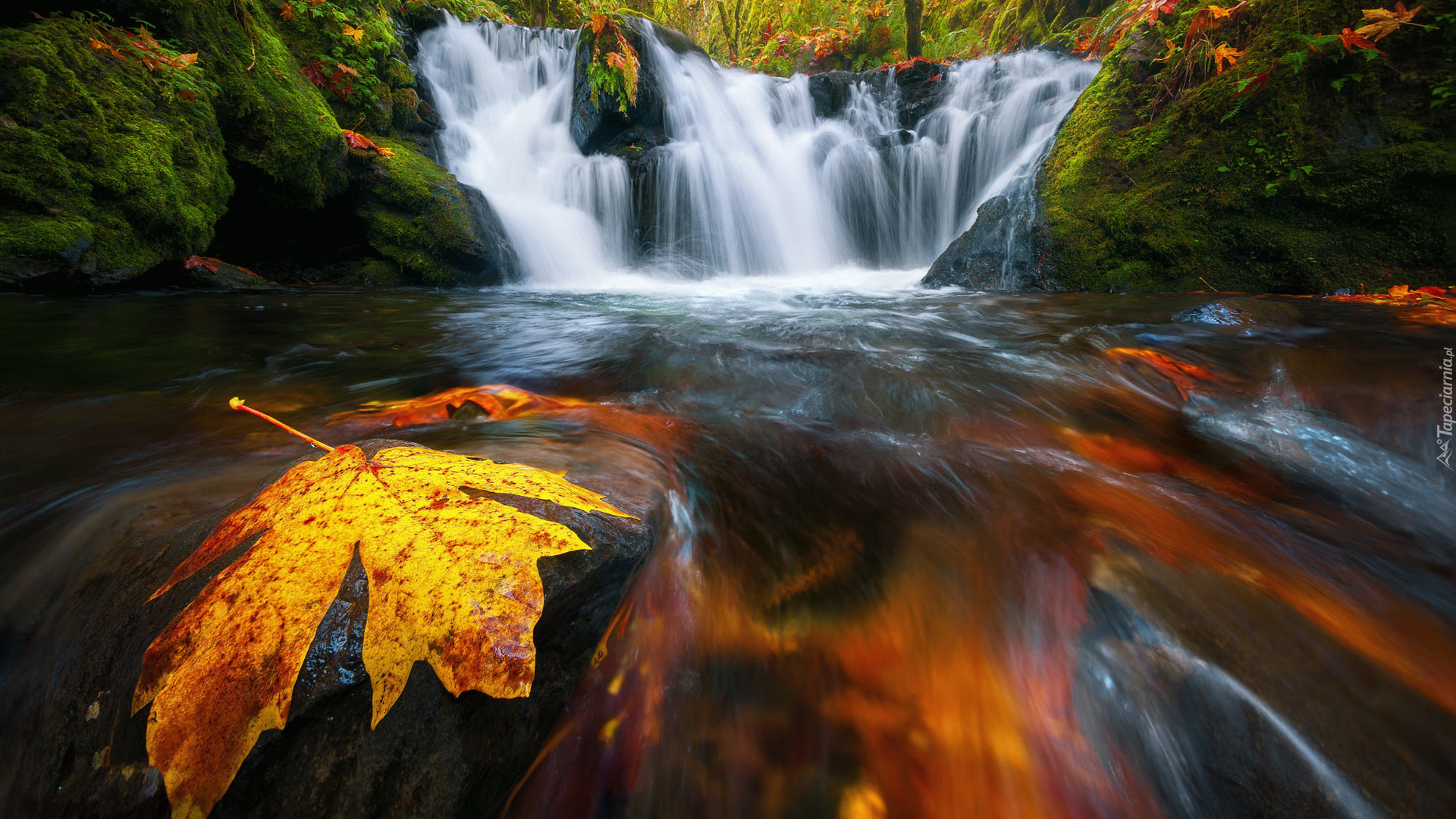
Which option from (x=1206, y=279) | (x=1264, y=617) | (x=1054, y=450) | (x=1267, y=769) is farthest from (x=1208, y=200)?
(x=1267, y=769)

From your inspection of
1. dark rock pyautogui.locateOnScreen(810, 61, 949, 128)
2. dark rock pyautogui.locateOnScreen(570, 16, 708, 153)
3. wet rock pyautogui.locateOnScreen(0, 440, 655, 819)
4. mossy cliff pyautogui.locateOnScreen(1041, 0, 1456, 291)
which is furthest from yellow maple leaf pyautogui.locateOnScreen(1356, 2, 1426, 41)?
dark rock pyautogui.locateOnScreen(570, 16, 708, 153)

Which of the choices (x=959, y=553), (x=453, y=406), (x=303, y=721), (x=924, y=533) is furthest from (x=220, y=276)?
(x=959, y=553)

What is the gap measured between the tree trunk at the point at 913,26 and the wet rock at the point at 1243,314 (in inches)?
472

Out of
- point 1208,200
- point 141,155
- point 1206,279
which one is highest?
point 141,155

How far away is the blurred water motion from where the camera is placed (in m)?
0.94

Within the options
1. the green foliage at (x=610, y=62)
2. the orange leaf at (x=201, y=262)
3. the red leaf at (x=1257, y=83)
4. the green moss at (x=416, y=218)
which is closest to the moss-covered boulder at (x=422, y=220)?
the green moss at (x=416, y=218)

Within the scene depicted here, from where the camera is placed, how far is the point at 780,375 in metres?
3.04

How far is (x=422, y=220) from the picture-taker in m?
6.98

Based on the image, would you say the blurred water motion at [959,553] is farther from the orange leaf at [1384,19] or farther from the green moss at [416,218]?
the green moss at [416,218]

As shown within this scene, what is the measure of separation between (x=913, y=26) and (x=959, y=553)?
15.5 metres

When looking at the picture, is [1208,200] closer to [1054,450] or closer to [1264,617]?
[1054,450]

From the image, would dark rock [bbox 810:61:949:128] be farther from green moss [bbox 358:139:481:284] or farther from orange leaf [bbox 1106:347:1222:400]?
orange leaf [bbox 1106:347:1222:400]

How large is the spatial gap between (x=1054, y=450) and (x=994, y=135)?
377 inches

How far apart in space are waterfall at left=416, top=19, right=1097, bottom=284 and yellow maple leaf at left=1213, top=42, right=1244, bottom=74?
3.24 m
